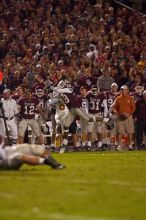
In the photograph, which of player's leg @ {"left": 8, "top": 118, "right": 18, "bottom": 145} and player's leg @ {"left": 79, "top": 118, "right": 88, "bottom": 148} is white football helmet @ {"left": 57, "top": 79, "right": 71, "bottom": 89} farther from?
player's leg @ {"left": 8, "top": 118, "right": 18, "bottom": 145}

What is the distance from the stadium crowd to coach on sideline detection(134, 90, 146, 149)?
3 centimetres

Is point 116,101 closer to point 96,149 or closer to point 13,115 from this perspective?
point 96,149

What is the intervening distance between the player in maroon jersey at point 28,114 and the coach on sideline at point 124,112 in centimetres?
213

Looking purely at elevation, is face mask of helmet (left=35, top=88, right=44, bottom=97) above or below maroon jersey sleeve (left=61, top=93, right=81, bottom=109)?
above

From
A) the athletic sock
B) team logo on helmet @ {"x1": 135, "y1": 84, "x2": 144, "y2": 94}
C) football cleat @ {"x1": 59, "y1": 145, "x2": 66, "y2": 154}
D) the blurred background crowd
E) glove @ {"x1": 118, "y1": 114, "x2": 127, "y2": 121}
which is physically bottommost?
the athletic sock

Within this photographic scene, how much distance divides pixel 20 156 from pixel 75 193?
2.04 m

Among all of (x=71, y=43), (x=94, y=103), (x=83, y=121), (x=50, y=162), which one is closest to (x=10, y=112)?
(x=83, y=121)

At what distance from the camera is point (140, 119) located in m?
20.4

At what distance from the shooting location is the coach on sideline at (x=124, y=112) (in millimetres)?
19875

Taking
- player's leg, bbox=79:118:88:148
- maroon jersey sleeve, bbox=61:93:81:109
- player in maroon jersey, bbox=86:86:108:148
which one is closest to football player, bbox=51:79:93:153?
maroon jersey sleeve, bbox=61:93:81:109

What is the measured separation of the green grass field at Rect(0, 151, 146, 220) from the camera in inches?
324

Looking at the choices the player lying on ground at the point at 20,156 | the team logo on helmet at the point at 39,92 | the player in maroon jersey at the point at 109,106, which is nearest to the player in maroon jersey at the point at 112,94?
the player in maroon jersey at the point at 109,106

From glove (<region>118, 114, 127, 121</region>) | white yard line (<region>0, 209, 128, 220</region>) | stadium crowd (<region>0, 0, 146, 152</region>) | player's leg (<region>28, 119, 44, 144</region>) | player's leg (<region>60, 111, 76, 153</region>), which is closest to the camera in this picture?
white yard line (<region>0, 209, 128, 220</region>)

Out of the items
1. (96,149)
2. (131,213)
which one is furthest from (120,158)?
(131,213)
